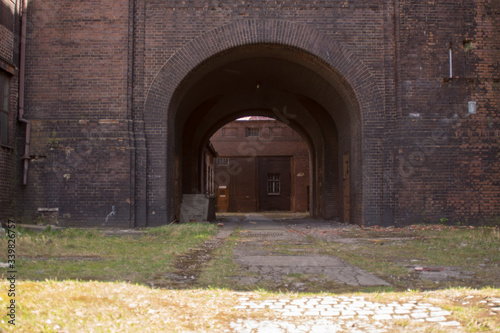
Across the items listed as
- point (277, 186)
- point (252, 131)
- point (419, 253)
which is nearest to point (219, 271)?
point (419, 253)

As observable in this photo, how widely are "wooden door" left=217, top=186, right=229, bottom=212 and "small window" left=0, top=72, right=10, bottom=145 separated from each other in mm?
29119

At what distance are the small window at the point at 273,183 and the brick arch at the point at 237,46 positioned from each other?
2917 cm

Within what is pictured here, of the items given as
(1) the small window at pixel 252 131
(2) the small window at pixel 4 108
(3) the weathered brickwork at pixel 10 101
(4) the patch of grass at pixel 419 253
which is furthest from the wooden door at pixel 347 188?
(1) the small window at pixel 252 131

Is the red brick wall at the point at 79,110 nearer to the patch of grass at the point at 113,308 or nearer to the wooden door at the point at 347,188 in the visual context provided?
the wooden door at the point at 347,188

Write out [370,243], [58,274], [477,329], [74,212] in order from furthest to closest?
[74,212] < [370,243] < [58,274] < [477,329]

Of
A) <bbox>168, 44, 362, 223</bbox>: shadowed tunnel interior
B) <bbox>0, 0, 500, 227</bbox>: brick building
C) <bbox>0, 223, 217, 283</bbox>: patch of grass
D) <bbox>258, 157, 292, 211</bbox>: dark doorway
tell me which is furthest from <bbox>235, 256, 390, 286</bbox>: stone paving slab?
<bbox>258, 157, 292, 211</bbox>: dark doorway

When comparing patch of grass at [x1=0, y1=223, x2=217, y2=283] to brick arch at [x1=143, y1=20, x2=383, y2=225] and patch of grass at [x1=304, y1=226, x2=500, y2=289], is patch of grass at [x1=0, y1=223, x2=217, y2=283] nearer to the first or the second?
patch of grass at [x1=304, y1=226, x2=500, y2=289]

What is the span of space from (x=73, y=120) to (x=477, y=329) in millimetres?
10739

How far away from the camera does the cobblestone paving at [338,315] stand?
282cm

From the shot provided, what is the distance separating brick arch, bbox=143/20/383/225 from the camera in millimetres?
11711

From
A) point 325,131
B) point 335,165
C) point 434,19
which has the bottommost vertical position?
point 335,165

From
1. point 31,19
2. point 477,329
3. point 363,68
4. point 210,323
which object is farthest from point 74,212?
point 477,329

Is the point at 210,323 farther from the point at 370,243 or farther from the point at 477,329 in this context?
the point at 370,243

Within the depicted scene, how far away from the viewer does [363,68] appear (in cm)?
1197
